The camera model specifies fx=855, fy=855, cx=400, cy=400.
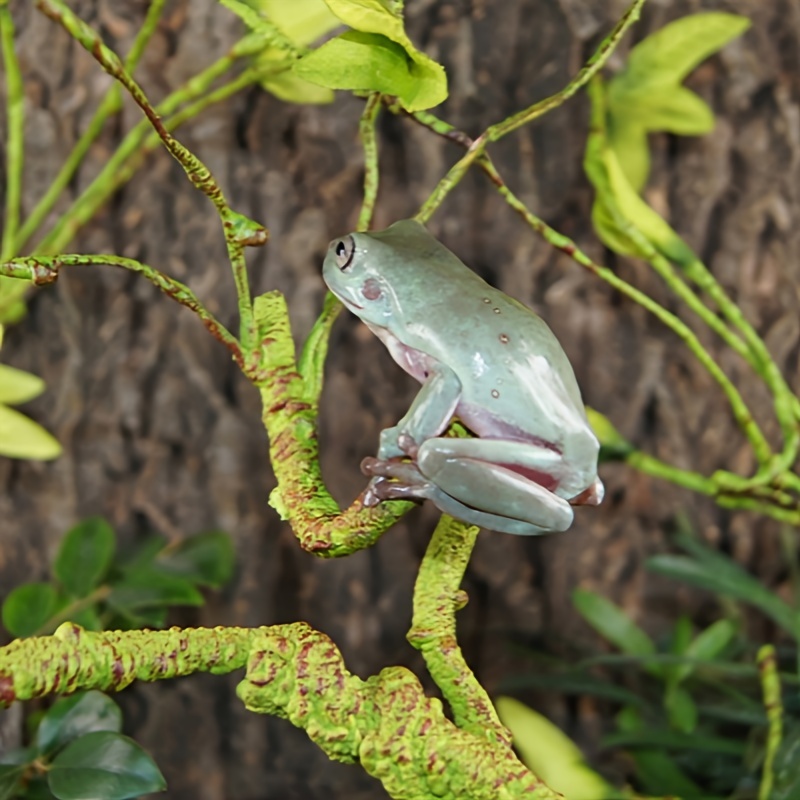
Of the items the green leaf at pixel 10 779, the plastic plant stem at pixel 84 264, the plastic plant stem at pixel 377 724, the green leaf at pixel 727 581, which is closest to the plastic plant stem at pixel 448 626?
the plastic plant stem at pixel 377 724

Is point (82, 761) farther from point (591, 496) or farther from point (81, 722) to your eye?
point (591, 496)

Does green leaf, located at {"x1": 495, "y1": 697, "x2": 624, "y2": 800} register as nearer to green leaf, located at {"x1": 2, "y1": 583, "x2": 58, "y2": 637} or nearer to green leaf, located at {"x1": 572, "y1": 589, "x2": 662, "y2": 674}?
green leaf, located at {"x1": 572, "y1": 589, "x2": 662, "y2": 674}

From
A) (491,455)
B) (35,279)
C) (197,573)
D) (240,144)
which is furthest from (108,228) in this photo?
(491,455)

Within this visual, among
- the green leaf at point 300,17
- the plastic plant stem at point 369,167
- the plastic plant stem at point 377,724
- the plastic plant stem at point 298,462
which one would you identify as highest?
the green leaf at point 300,17

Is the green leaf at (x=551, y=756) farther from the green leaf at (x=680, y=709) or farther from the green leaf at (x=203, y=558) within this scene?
the green leaf at (x=203, y=558)

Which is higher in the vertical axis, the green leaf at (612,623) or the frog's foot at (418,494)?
the frog's foot at (418,494)

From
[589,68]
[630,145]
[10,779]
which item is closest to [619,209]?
[630,145]

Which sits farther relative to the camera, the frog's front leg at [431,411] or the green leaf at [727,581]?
the green leaf at [727,581]
